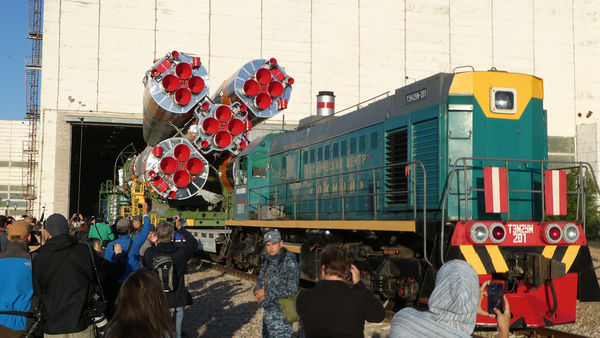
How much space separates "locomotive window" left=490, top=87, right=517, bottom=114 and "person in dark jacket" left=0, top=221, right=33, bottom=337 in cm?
700

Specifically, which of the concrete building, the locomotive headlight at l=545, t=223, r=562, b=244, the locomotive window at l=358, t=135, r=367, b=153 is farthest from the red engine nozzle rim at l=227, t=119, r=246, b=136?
the concrete building

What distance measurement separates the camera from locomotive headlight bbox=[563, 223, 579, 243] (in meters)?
8.94

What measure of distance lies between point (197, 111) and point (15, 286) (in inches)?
514

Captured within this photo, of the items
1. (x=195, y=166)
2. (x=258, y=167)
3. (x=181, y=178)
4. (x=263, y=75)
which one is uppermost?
(x=263, y=75)

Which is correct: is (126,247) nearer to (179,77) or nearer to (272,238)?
(272,238)

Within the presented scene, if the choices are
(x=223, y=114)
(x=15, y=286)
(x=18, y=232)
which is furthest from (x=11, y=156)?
(x=15, y=286)

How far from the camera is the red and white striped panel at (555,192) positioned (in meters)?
9.16

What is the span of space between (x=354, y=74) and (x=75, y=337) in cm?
2735

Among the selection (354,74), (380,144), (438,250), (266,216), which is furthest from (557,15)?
(438,250)

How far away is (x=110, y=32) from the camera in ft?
94.6

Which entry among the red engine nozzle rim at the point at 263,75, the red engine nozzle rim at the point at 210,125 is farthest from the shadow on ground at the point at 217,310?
the red engine nozzle rim at the point at 263,75

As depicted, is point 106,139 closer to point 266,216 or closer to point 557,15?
point 266,216

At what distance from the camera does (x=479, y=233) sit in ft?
28.1

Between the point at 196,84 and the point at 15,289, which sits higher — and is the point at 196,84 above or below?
above
